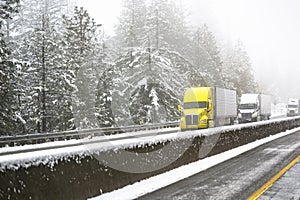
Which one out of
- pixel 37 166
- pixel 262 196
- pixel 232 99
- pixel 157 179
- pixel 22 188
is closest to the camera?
pixel 22 188

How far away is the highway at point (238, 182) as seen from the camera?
8.21 m

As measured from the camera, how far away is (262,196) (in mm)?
7934

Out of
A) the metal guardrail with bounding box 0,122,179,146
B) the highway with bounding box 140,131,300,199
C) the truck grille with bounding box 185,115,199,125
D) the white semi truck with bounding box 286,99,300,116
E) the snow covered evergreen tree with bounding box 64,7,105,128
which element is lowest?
the highway with bounding box 140,131,300,199

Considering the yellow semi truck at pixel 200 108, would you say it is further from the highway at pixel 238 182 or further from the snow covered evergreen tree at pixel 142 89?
the highway at pixel 238 182

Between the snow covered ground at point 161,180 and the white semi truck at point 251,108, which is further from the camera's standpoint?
the white semi truck at point 251,108

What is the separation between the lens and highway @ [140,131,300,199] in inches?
323

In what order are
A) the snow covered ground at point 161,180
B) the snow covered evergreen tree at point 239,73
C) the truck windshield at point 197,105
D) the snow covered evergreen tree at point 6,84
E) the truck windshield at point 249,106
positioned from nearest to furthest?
the snow covered ground at point 161,180 < the snow covered evergreen tree at point 6,84 < the truck windshield at point 197,105 < the truck windshield at point 249,106 < the snow covered evergreen tree at point 239,73

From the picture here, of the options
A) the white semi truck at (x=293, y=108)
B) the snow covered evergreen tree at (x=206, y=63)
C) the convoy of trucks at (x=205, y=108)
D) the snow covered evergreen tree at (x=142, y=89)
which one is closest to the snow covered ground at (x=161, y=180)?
the convoy of trucks at (x=205, y=108)

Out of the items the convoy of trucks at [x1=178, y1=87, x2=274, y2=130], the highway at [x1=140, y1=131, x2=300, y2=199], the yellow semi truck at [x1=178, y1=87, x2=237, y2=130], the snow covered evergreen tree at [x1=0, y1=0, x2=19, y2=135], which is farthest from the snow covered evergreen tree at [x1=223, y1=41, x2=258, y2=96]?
the highway at [x1=140, y1=131, x2=300, y2=199]

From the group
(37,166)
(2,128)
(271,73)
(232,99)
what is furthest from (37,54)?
(271,73)

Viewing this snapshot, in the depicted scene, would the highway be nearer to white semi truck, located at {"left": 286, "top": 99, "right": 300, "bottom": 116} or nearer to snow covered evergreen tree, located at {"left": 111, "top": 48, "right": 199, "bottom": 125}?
snow covered evergreen tree, located at {"left": 111, "top": 48, "right": 199, "bottom": 125}

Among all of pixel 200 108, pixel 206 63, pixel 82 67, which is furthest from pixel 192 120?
pixel 206 63

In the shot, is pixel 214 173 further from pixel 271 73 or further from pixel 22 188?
pixel 271 73

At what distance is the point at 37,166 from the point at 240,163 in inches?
332
